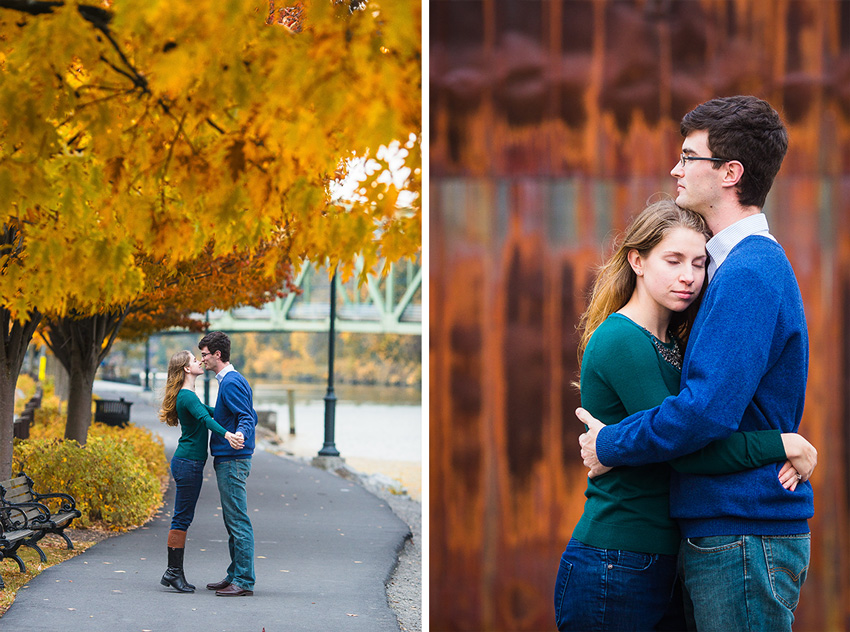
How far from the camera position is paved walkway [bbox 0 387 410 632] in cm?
327

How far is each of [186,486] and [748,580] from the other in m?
2.34

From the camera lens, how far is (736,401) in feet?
6.35

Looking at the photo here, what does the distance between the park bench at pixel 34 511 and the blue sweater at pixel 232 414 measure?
0.88m

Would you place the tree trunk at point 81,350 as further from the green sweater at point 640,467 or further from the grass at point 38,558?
the green sweater at point 640,467

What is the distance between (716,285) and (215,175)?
6.09 ft

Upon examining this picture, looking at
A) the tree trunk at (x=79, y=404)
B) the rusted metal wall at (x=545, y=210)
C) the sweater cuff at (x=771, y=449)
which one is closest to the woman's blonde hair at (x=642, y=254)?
the sweater cuff at (x=771, y=449)

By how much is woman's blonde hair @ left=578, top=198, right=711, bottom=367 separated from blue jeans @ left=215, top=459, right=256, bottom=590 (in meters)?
1.76

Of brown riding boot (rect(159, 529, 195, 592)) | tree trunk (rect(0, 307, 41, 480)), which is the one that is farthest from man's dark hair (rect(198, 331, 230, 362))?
tree trunk (rect(0, 307, 41, 480))

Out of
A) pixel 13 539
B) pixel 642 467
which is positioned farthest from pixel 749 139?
pixel 13 539

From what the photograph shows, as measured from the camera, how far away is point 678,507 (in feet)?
6.75

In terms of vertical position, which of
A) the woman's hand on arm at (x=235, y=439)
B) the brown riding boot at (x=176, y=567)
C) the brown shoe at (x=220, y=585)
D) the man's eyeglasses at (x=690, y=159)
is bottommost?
the brown shoe at (x=220, y=585)

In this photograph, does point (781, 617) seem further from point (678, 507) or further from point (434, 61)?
point (434, 61)

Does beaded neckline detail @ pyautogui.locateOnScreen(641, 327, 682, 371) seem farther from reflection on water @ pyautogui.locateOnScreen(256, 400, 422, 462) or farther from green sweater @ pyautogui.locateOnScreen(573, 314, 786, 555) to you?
reflection on water @ pyautogui.locateOnScreen(256, 400, 422, 462)

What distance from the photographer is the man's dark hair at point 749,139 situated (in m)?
2.15
